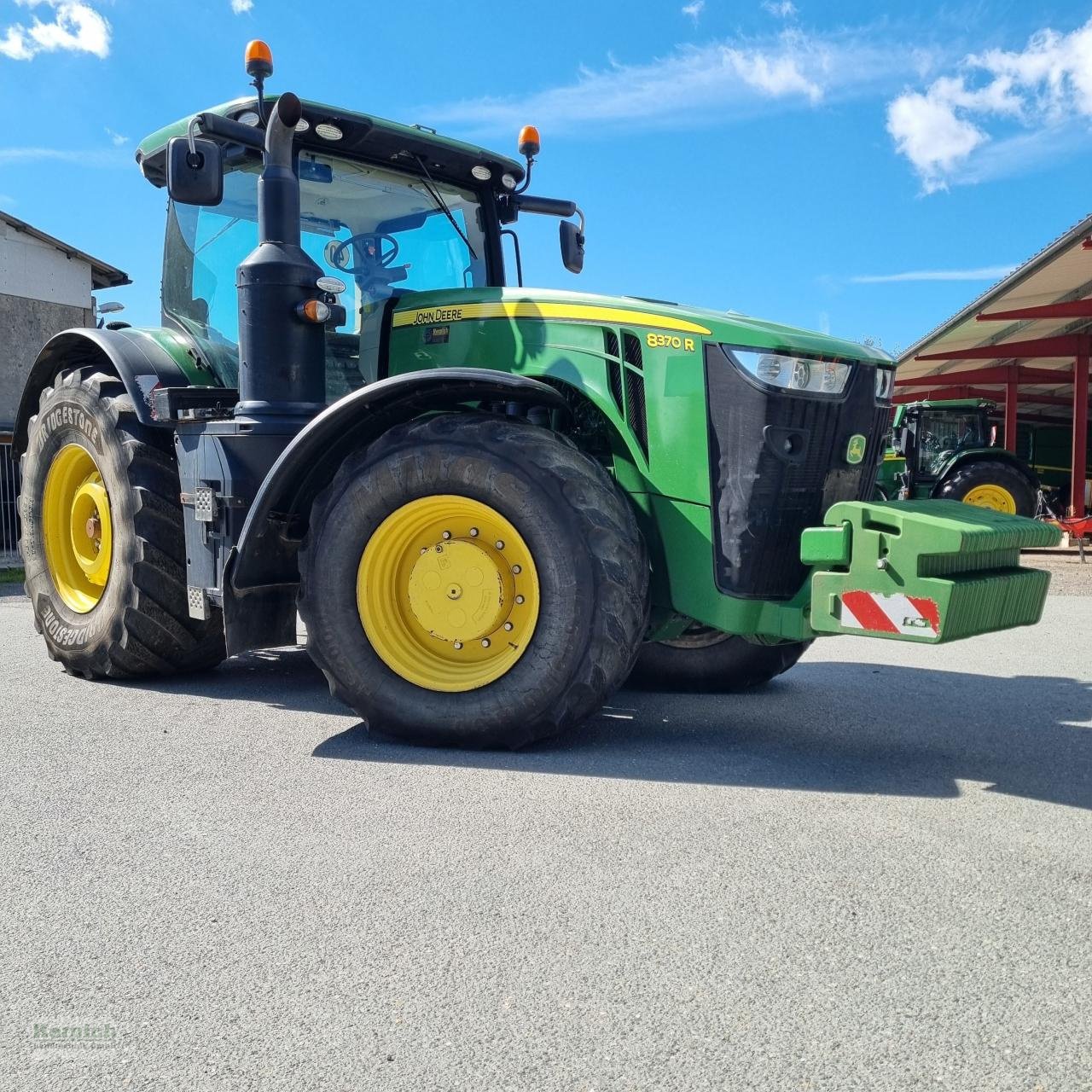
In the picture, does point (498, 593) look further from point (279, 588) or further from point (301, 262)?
point (301, 262)

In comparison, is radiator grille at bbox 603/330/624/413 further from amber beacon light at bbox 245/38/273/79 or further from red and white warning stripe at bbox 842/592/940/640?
amber beacon light at bbox 245/38/273/79

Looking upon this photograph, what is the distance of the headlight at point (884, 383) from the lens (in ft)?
14.0

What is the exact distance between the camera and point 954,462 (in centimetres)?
1568

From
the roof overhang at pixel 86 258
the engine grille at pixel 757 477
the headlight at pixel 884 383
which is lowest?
the engine grille at pixel 757 477

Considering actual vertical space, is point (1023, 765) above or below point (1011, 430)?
below

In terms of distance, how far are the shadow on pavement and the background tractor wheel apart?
9 centimetres

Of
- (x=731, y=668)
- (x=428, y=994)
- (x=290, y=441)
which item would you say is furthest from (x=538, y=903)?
(x=731, y=668)

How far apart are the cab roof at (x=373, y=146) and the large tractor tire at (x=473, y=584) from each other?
1.59m

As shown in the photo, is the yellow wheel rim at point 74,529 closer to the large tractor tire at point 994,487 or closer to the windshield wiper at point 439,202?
the windshield wiper at point 439,202

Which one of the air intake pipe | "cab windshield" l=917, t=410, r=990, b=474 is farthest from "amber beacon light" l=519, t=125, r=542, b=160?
"cab windshield" l=917, t=410, r=990, b=474

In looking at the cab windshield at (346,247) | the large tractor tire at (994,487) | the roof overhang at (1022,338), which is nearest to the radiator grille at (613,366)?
the cab windshield at (346,247)

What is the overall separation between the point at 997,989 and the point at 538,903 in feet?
3.31

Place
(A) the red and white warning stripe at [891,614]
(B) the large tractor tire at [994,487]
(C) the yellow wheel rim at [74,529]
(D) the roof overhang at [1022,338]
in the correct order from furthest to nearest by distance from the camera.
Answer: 1. (B) the large tractor tire at [994,487]
2. (D) the roof overhang at [1022,338]
3. (C) the yellow wheel rim at [74,529]
4. (A) the red and white warning stripe at [891,614]

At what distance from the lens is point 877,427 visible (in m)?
4.30
